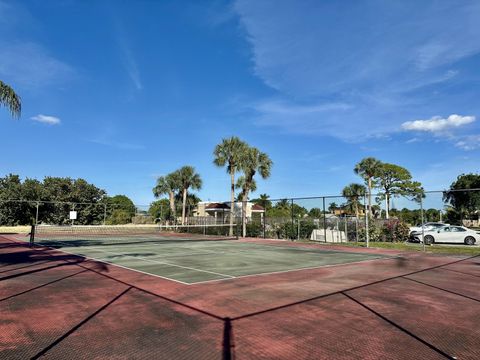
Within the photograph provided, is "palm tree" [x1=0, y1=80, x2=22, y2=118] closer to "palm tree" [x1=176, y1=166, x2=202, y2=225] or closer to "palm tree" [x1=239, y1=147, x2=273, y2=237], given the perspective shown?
"palm tree" [x1=239, y1=147, x2=273, y2=237]

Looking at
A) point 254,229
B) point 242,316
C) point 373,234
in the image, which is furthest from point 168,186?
point 242,316

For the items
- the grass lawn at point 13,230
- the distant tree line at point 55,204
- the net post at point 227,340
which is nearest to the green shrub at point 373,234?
the net post at point 227,340

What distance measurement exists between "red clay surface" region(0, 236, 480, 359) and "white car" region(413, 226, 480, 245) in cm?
Answer: 1433

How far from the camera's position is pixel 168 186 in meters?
58.3

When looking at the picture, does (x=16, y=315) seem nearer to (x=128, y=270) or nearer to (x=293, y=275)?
(x=128, y=270)

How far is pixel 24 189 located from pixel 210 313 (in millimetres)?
59189

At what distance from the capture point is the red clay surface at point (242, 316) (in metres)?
5.14

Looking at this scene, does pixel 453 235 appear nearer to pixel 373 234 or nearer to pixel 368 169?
pixel 373 234

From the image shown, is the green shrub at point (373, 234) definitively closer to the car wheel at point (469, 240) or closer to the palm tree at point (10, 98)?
the car wheel at point (469, 240)

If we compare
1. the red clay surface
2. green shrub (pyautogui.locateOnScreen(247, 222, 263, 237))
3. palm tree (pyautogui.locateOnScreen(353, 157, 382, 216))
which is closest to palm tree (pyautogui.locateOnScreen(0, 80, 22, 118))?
the red clay surface

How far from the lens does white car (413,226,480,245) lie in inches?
931

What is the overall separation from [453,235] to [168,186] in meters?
42.9

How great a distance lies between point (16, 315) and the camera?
6.75 meters

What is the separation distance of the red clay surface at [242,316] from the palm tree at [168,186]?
149 ft
